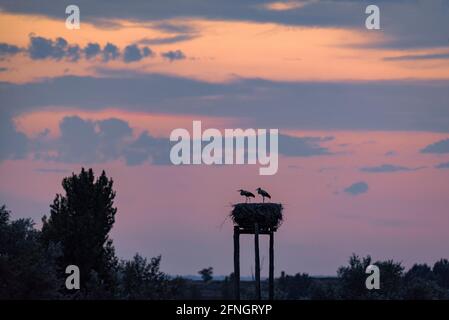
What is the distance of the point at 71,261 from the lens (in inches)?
3403

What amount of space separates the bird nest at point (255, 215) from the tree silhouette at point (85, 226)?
3286cm

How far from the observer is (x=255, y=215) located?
171ft

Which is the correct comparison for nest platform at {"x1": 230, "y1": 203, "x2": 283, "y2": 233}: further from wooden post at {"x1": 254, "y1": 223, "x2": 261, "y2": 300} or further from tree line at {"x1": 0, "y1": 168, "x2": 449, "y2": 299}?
tree line at {"x1": 0, "y1": 168, "x2": 449, "y2": 299}

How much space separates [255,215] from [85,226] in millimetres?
36509

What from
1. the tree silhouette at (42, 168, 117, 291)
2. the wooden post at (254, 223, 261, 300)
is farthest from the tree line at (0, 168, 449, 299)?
the wooden post at (254, 223, 261, 300)

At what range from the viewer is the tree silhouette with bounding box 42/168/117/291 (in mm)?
86438

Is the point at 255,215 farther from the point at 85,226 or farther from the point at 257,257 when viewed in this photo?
the point at 85,226

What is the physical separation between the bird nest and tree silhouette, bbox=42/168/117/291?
3286cm

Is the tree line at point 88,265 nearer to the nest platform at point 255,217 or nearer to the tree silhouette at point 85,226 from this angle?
the tree silhouette at point 85,226

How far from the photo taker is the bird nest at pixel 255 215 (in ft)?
171
